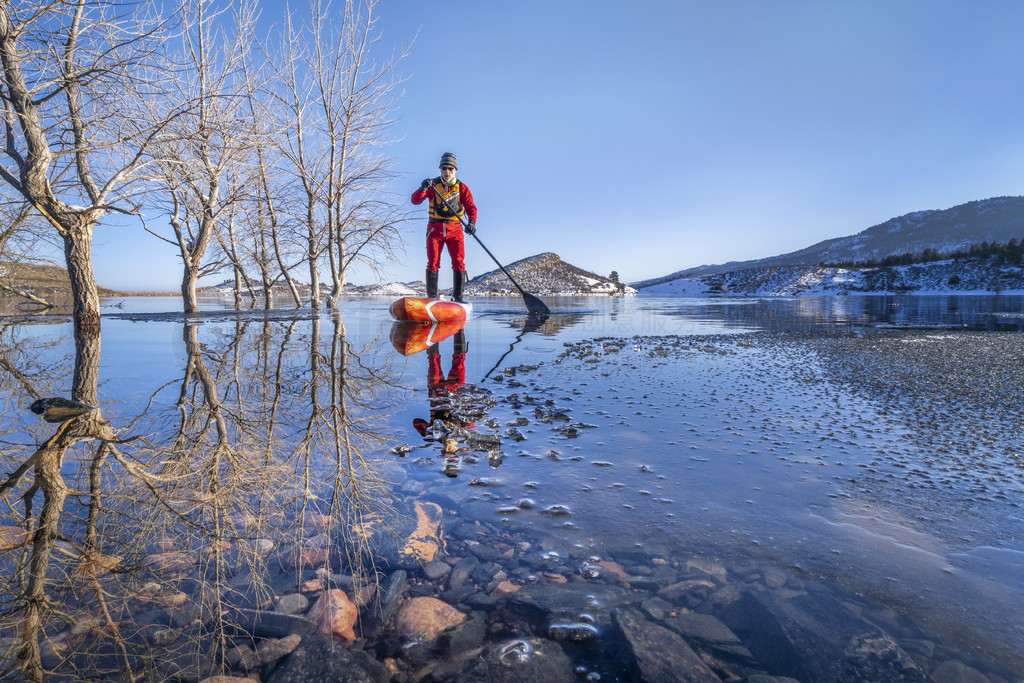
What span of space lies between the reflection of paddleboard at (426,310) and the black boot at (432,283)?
1.61 feet

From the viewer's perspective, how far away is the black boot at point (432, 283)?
38.7 ft

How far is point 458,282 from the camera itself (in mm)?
12914

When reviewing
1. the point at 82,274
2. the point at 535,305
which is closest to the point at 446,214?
the point at 535,305

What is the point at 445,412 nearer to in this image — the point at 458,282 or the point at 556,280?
the point at 458,282

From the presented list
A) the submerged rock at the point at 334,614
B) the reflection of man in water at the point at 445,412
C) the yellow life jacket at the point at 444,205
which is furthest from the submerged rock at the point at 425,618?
the yellow life jacket at the point at 444,205

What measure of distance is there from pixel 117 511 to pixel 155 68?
8632 mm

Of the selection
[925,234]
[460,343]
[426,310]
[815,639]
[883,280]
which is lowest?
[815,639]

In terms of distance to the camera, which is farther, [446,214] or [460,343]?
[446,214]

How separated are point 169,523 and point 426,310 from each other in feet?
32.0

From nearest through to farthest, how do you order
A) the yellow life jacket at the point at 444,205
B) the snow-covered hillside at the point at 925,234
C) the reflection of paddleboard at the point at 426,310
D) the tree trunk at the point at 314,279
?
1. the reflection of paddleboard at the point at 426,310
2. the yellow life jacket at the point at 444,205
3. the tree trunk at the point at 314,279
4. the snow-covered hillside at the point at 925,234

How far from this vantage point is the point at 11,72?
647cm

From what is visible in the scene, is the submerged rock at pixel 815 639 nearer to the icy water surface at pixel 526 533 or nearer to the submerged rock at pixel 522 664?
the icy water surface at pixel 526 533

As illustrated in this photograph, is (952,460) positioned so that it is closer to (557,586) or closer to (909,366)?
(557,586)

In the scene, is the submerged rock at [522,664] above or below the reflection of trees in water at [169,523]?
below
